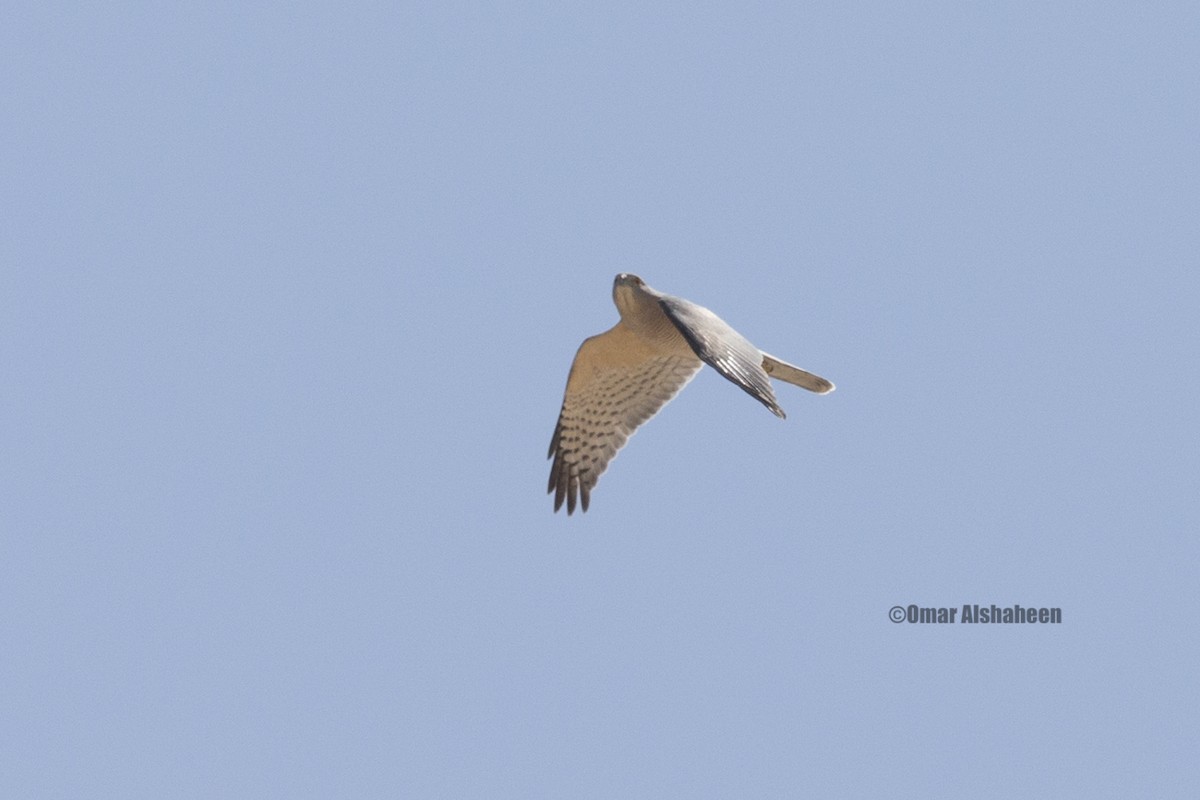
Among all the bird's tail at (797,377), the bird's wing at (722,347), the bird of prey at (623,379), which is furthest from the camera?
the bird's tail at (797,377)

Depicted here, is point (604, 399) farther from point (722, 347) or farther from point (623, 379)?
point (722, 347)

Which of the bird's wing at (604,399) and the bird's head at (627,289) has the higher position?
the bird's head at (627,289)

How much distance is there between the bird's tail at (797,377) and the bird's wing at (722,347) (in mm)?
745

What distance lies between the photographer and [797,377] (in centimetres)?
1514

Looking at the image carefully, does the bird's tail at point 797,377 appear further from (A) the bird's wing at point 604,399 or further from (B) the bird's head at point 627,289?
(B) the bird's head at point 627,289

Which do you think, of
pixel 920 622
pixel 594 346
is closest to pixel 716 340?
pixel 594 346

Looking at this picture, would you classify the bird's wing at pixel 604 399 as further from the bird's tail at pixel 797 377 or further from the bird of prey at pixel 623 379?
the bird's tail at pixel 797 377

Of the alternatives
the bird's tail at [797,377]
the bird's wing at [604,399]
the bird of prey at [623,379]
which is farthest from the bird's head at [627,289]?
the bird's tail at [797,377]

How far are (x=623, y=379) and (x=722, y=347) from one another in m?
2.35

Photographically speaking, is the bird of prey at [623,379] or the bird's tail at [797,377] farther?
the bird's tail at [797,377]

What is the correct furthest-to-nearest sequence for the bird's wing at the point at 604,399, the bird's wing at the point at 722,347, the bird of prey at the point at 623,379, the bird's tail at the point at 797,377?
the bird's wing at the point at 604,399 → the bird's tail at the point at 797,377 → the bird of prey at the point at 623,379 → the bird's wing at the point at 722,347

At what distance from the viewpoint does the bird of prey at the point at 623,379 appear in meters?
14.6

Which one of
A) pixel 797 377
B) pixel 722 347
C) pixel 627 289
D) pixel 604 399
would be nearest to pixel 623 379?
pixel 604 399

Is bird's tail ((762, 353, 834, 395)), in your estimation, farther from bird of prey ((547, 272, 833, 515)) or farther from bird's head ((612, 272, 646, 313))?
bird's head ((612, 272, 646, 313))
